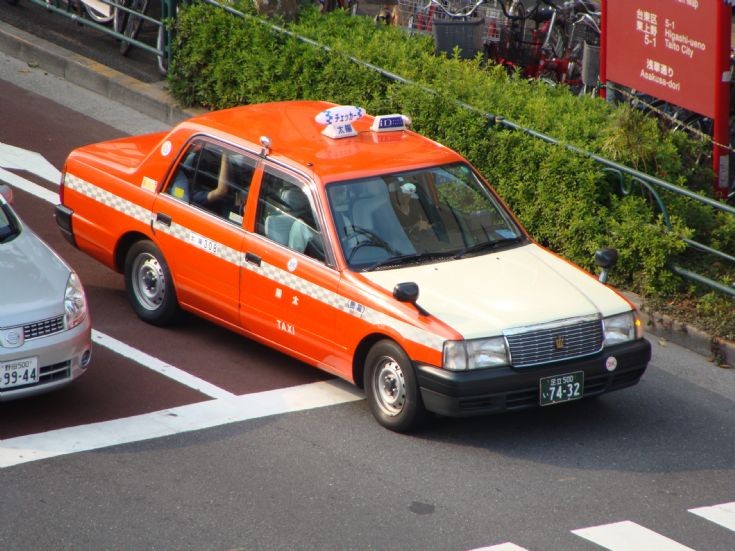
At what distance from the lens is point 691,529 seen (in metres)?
7.30

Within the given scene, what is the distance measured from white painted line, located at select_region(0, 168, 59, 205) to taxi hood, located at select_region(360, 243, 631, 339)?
507 centimetres

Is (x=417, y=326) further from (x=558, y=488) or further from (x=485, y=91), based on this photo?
(x=485, y=91)

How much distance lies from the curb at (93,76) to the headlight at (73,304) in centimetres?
644

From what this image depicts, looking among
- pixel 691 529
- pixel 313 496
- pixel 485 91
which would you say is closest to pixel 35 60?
pixel 485 91

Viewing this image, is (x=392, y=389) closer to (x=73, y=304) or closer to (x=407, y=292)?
(x=407, y=292)

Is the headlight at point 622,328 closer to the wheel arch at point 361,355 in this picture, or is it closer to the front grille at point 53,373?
the wheel arch at point 361,355

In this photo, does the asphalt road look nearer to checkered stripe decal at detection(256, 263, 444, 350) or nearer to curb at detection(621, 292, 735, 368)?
curb at detection(621, 292, 735, 368)

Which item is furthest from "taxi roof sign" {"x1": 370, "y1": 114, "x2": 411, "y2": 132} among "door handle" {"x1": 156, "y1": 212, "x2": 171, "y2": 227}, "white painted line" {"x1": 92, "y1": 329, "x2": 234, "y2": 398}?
"white painted line" {"x1": 92, "y1": 329, "x2": 234, "y2": 398}

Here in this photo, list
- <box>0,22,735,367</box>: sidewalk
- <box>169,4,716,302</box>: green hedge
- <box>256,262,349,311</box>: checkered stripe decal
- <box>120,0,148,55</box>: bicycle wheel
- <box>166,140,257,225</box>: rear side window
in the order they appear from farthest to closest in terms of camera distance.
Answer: <box>120,0,148,55</box>: bicycle wheel, <box>0,22,735,367</box>: sidewalk, <box>169,4,716,302</box>: green hedge, <box>166,140,257,225</box>: rear side window, <box>256,262,349,311</box>: checkered stripe decal

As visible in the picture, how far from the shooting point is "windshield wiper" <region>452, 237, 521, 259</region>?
8766 mm

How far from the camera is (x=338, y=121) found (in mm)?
9453

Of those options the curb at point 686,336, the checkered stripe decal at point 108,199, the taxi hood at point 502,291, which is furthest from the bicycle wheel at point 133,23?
the taxi hood at point 502,291

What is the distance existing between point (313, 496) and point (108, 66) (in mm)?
9763

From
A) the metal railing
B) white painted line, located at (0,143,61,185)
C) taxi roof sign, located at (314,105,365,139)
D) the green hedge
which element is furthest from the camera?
the metal railing
